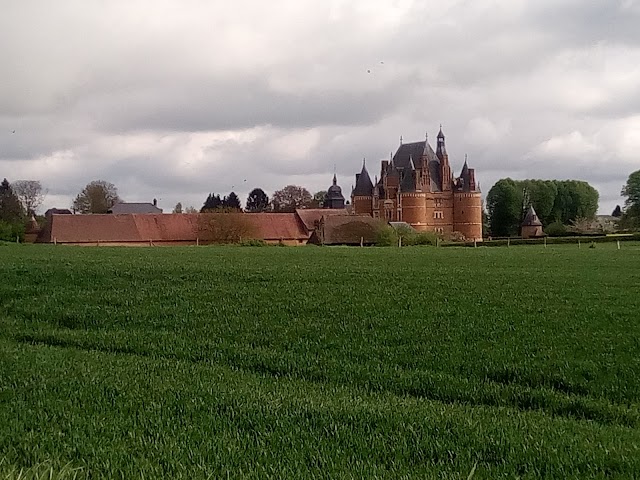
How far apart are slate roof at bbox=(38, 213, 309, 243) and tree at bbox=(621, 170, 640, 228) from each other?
4422 cm

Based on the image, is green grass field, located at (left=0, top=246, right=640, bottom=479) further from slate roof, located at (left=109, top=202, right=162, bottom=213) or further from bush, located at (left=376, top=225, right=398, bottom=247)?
slate roof, located at (left=109, top=202, right=162, bottom=213)

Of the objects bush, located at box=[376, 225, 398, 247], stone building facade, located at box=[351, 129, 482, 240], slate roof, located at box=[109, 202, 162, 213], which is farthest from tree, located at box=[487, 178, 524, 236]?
slate roof, located at box=[109, 202, 162, 213]

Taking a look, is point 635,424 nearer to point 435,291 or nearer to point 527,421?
point 527,421

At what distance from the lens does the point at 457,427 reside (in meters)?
8.69

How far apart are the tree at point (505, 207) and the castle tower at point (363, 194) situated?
24.4 meters

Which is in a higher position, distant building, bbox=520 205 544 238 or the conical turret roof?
the conical turret roof

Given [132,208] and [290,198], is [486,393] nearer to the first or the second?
[132,208]

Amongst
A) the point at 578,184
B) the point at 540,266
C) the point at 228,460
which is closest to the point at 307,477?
the point at 228,460

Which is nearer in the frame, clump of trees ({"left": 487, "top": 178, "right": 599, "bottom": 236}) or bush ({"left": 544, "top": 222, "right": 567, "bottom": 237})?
bush ({"left": 544, "top": 222, "right": 567, "bottom": 237})

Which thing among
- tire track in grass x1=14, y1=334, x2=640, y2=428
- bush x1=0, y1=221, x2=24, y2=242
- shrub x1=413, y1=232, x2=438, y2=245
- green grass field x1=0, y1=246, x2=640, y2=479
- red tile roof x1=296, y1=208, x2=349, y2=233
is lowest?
tire track in grass x1=14, y1=334, x2=640, y2=428

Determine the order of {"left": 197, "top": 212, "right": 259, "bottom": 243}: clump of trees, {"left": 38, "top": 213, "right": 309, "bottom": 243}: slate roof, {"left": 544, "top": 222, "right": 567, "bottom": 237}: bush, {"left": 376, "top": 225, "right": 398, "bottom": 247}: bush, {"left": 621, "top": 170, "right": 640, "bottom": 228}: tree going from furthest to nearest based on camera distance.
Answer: {"left": 544, "top": 222, "right": 567, "bottom": 237}: bush < {"left": 621, "top": 170, "right": 640, "bottom": 228}: tree < {"left": 38, "top": 213, "right": 309, "bottom": 243}: slate roof < {"left": 197, "top": 212, "right": 259, "bottom": 243}: clump of trees < {"left": 376, "top": 225, "right": 398, "bottom": 247}: bush

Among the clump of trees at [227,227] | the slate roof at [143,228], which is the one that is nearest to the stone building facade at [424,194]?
the slate roof at [143,228]

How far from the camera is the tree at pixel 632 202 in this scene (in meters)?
94.8

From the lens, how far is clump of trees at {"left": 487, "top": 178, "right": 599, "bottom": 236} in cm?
12544
